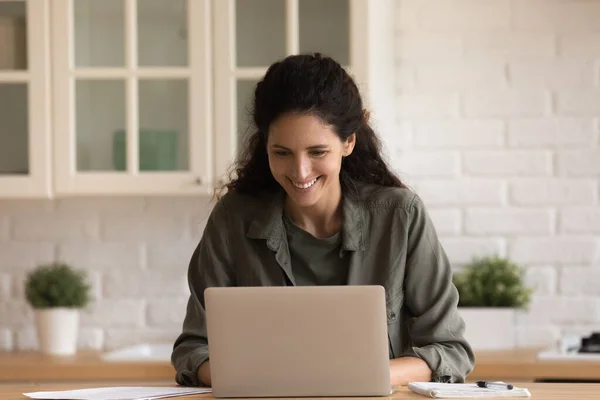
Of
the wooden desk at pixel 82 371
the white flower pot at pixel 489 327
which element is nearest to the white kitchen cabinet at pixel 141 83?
the wooden desk at pixel 82 371

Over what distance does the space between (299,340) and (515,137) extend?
1.92m

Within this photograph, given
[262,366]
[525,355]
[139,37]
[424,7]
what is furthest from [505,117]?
[262,366]

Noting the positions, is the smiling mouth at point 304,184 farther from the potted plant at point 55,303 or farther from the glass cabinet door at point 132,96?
the potted plant at point 55,303

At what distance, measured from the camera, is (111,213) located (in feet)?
12.0

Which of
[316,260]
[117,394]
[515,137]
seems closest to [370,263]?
[316,260]

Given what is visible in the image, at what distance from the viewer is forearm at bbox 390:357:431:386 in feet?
7.00

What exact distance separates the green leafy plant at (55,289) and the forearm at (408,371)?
1512 millimetres

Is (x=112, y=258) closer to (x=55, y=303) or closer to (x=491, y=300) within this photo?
(x=55, y=303)

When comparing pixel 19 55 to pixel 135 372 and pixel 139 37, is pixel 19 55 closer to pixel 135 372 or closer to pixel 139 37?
pixel 139 37

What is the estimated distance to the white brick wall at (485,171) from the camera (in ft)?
11.6

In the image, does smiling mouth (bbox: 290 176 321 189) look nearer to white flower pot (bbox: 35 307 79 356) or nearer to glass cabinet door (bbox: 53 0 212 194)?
glass cabinet door (bbox: 53 0 212 194)

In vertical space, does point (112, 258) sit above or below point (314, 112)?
below

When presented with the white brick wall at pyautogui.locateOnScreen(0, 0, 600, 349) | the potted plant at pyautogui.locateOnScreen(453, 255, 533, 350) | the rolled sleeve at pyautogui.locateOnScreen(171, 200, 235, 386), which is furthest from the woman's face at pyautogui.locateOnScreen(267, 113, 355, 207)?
the white brick wall at pyautogui.locateOnScreen(0, 0, 600, 349)

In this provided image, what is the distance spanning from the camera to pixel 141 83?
130 inches
